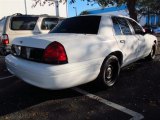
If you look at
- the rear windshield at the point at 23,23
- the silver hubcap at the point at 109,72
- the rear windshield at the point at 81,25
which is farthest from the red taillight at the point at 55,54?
the rear windshield at the point at 23,23

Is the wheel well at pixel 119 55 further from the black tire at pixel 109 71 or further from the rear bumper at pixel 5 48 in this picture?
the rear bumper at pixel 5 48

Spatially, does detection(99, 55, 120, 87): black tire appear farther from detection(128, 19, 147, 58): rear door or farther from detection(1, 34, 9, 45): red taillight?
detection(1, 34, 9, 45): red taillight

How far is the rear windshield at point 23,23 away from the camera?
9.37 m

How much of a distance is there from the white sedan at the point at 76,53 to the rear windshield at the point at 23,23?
4.11 metres

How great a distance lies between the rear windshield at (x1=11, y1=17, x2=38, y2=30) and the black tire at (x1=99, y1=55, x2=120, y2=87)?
525 centimetres

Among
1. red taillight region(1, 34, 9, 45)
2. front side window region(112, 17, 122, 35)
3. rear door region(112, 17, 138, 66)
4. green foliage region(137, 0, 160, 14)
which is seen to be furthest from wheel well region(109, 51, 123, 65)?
green foliage region(137, 0, 160, 14)

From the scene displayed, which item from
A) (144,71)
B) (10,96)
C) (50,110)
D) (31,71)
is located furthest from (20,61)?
(144,71)

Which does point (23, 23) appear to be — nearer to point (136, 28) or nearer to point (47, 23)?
point (47, 23)

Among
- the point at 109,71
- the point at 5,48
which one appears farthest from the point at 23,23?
the point at 109,71

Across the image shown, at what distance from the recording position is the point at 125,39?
5633 millimetres

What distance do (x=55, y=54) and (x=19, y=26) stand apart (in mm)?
5900

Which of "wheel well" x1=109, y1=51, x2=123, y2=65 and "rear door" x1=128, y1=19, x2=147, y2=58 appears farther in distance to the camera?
"rear door" x1=128, y1=19, x2=147, y2=58

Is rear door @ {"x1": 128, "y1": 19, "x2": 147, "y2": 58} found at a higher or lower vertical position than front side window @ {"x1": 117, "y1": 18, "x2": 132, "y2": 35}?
lower

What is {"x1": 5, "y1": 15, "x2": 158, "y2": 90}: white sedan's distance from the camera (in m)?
4.07
